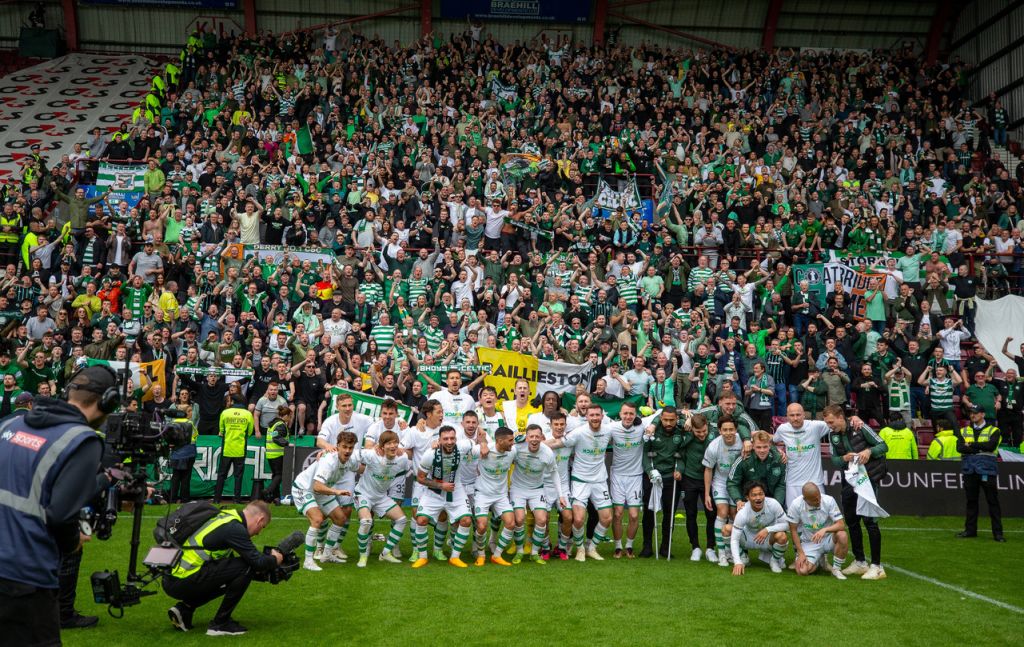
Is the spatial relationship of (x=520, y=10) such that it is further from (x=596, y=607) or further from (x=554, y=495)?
(x=596, y=607)

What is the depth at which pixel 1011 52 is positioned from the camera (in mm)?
35594

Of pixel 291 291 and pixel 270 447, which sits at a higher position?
pixel 291 291

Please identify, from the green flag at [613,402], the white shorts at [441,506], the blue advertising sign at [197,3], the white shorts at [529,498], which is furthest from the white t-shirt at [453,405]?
the blue advertising sign at [197,3]

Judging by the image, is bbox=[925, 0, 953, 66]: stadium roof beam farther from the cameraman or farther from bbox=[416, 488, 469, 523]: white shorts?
the cameraman

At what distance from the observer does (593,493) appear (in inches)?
509

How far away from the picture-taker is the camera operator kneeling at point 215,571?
8.38 m

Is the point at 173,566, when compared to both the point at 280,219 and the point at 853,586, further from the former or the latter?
the point at 280,219

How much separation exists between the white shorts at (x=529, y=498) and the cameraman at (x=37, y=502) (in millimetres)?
8280

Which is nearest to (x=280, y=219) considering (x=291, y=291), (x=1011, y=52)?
(x=291, y=291)

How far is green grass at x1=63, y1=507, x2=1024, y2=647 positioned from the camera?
27.8ft

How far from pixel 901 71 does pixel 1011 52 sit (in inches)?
179

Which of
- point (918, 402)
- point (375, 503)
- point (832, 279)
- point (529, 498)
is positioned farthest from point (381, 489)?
point (832, 279)

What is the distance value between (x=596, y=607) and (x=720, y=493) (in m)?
3.71

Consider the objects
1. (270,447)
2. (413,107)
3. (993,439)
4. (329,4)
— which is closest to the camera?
(993,439)
